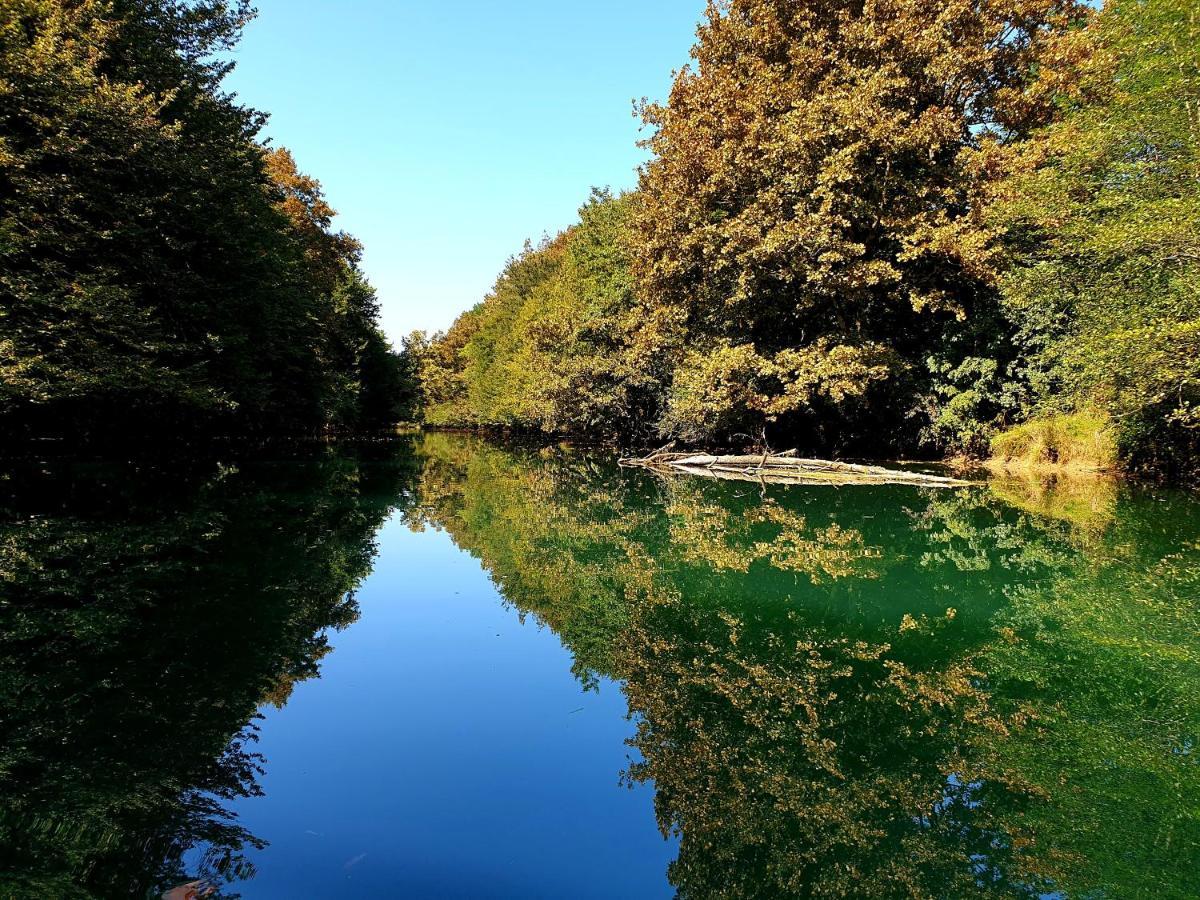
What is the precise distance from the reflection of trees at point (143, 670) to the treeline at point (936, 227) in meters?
14.6

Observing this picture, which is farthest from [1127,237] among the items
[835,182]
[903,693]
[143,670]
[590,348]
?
[590,348]

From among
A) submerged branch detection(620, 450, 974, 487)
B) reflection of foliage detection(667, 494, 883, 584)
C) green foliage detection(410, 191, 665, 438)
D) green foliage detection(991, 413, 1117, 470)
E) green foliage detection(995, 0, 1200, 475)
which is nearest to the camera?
reflection of foliage detection(667, 494, 883, 584)

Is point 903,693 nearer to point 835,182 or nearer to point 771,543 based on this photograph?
point 771,543

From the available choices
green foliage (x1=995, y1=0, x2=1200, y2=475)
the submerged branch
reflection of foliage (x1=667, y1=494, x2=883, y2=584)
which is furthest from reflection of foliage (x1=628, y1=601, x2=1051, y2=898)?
the submerged branch

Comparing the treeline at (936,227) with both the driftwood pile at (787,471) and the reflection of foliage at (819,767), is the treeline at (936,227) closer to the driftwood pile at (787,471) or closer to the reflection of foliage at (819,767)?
the driftwood pile at (787,471)

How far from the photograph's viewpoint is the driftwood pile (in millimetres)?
16719

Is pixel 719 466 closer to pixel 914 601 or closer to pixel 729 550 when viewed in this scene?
pixel 729 550

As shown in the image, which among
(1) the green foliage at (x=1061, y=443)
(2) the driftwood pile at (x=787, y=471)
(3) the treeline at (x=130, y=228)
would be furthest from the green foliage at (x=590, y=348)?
(3) the treeline at (x=130, y=228)

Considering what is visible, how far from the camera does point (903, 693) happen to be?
4.30m

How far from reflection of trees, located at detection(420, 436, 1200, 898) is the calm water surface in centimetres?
2

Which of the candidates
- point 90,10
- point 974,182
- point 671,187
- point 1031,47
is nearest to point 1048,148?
point 974,182

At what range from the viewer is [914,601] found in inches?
→ 253

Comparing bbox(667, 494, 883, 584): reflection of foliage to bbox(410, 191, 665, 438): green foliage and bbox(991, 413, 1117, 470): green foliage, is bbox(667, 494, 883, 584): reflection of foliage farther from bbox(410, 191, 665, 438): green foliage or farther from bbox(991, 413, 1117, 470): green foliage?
bbox(410, 191, 665, 438): green foliage

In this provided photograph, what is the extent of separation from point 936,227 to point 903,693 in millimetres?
17930
